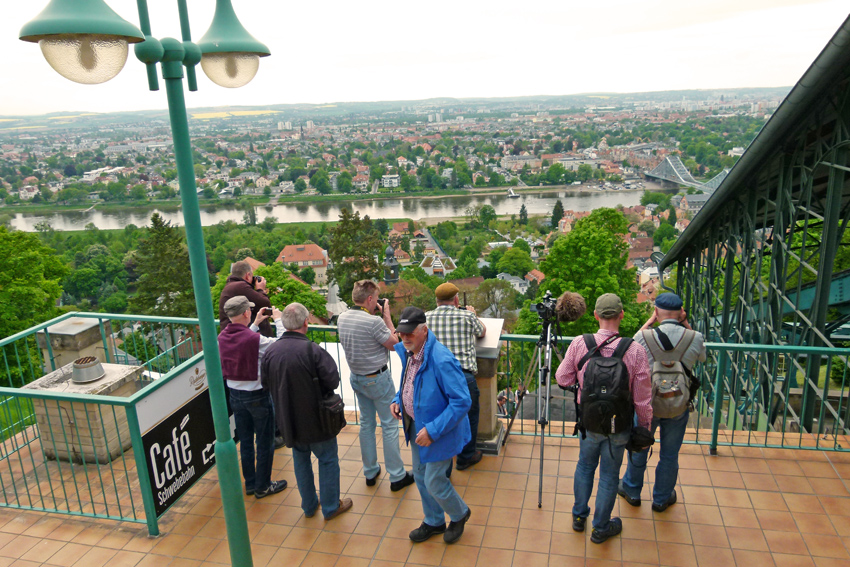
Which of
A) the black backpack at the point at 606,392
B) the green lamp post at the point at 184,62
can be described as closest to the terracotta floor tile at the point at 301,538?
the green lamp post at the point at 184,62

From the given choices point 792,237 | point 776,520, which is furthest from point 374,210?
point 776,520

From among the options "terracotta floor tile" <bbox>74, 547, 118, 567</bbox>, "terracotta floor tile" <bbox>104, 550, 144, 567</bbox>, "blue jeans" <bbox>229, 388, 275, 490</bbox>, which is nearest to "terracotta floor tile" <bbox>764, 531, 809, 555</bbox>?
"blue jeans" <bbox>229, 388, 275, 490</bbox>

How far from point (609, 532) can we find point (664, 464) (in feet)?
1.90

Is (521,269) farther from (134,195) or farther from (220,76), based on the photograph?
(134,195)

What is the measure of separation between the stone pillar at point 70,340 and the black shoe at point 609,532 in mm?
5041

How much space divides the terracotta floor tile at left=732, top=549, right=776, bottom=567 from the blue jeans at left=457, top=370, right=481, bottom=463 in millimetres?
1800

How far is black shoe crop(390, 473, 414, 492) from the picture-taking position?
449 centimetres

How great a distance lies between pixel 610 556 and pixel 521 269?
83882 millimetres

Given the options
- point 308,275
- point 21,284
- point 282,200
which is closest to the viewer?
point 21,284

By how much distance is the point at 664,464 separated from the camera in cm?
400

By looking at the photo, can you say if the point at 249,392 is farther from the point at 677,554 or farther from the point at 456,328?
the point at 677,554

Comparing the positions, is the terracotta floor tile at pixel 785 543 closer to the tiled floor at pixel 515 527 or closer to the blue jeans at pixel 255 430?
the tiled floor at pixel 515 527

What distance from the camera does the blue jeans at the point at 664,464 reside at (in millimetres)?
3889

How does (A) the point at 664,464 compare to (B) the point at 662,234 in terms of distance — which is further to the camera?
(B) the point at 662,234
